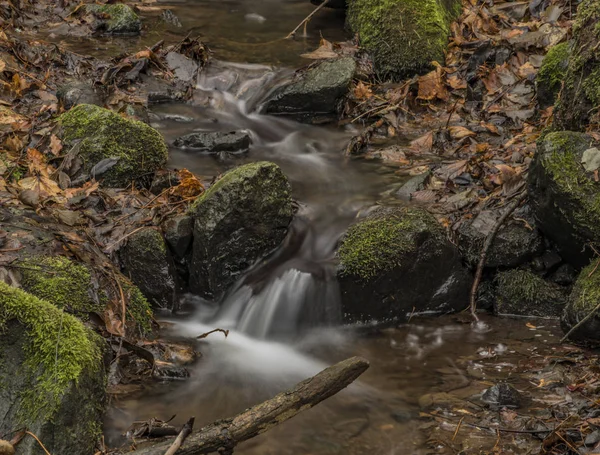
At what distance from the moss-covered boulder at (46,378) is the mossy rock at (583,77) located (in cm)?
403

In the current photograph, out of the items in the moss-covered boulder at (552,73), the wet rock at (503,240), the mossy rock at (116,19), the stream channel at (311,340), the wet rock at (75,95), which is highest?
the moss-covered boulder at (552,73)

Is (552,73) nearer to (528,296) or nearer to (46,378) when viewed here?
(528,296)

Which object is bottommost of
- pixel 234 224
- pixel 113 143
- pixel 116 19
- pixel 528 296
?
pixel 528 296

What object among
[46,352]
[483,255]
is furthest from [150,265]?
[483,255]

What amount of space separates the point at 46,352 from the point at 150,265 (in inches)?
88.1

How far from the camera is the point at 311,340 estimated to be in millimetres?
5480

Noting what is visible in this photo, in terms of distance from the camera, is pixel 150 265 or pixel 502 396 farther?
pixel 150 265

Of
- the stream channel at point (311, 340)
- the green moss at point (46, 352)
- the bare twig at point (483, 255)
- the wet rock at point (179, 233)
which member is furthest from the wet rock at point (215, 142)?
the green moss at point (46, 352)

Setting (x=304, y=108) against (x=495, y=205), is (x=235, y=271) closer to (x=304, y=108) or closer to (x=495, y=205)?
(x=495, y=205)

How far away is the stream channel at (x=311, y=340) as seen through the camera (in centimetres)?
423

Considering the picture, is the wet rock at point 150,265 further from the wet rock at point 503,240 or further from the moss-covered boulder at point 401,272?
the wet rock at point 503,240

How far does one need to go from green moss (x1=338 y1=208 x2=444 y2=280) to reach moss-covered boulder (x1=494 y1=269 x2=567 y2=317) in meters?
0.65

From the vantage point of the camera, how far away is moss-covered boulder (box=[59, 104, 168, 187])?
20.9ft

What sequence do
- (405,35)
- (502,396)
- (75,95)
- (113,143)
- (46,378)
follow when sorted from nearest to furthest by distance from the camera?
(46,378) → (502,396) → (113,143) → (75,95) → (405,35)
